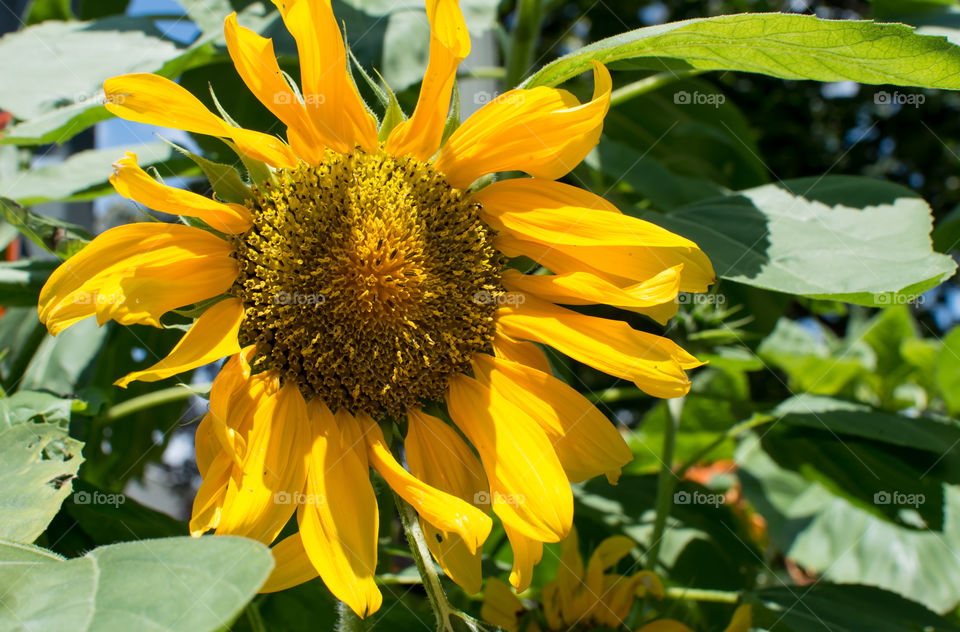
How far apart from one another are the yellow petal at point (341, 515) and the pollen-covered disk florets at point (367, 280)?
6 cm

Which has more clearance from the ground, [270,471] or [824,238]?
[824,238]

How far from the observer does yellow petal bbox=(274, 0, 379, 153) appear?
103 cm

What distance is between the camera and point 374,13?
1.58 m

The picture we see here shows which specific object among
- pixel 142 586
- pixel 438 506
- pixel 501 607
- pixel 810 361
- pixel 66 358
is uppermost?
pixel 142 586

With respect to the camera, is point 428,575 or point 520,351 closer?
point 428,575

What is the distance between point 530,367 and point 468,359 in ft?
0.31

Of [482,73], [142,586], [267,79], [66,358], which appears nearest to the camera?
[142,586]

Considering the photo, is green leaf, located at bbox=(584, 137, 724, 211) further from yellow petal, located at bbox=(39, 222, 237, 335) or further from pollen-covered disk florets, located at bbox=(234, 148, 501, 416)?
yellow petal, located at bbox=(39, 222, 237, 335)

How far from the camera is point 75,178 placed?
162 centimetres

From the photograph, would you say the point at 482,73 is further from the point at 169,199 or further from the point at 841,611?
the point at 841,611

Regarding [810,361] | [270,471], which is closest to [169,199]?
[270,471]

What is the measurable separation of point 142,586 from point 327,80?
664mm

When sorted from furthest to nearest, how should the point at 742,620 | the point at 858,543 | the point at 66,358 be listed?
the point at 858,543 → the point at 66,358 → the point at 742,620

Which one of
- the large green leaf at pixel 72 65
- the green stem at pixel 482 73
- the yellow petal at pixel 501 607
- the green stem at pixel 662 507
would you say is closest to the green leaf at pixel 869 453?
the green stem at pixel 662 507
